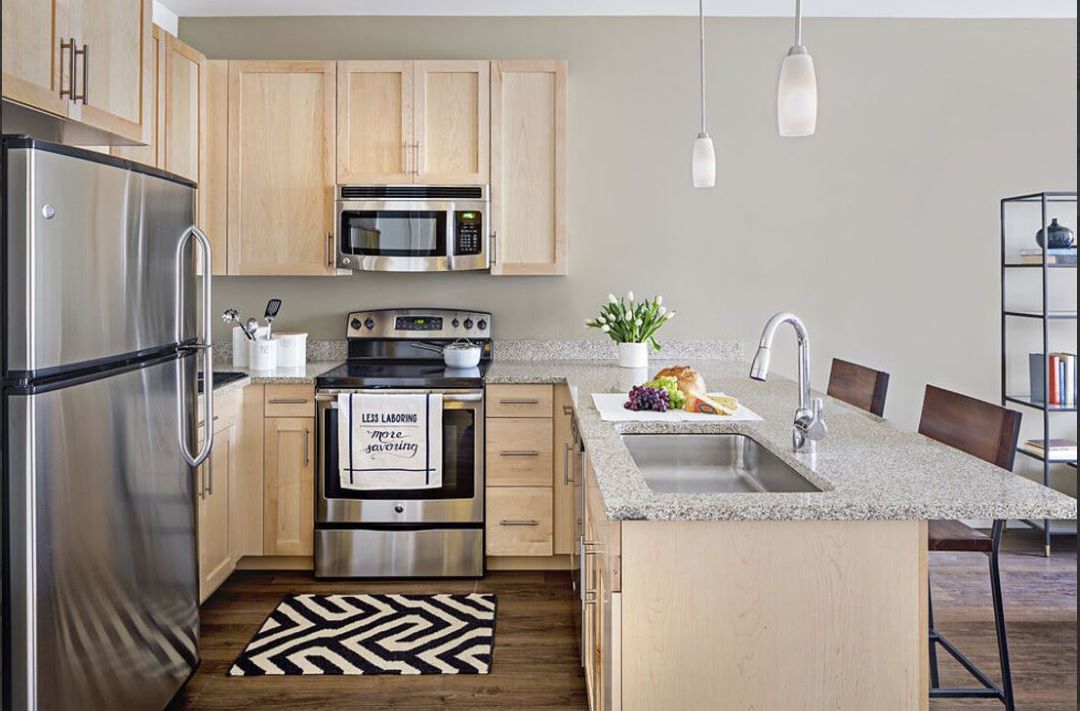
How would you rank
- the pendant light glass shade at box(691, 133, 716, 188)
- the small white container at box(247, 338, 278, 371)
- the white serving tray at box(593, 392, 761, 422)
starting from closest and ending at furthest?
the white serving tray at box(593, 392, 761, 422) → the pendant light glass shade at box(691, 133, 716, 188) → the small white container at box(247, 338, 278, 371)

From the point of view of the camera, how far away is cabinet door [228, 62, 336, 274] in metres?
3.73

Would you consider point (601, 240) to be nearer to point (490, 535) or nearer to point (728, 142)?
point (728, 142)

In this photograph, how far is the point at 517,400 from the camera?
11.4 feet

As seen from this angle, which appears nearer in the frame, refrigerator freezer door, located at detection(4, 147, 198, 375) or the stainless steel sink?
refrigerator freezer door, located at detection(4, 147, 198, 375)

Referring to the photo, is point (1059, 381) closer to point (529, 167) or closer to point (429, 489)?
point (529, 167)

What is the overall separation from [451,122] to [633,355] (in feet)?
4.29

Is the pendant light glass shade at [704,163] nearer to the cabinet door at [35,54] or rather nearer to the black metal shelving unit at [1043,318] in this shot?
the black metal shelving unit at [1043,318]

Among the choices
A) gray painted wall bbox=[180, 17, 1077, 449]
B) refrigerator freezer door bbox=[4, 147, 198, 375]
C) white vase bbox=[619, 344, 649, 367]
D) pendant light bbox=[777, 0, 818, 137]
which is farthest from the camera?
gray painted wall bbox=[180, 17, 1077, 449]

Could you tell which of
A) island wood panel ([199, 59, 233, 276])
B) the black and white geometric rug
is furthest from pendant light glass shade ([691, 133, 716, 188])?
island wood panel ([199, 59, 233, 276])

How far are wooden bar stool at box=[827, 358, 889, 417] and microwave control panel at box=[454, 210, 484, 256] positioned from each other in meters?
1.58

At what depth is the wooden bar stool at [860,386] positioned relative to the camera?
9.17 feet

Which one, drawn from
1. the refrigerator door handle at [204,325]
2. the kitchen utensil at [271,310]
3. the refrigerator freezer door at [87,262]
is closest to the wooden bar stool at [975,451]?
the refrigerator door handle at [204,325]

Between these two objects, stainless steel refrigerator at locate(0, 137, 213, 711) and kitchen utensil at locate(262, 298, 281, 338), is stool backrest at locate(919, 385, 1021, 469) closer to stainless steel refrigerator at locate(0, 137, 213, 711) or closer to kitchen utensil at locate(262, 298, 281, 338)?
stainless steel refrigerator at locate(0, 137, 213, 711)

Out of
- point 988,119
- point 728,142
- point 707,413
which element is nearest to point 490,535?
point 707,413
